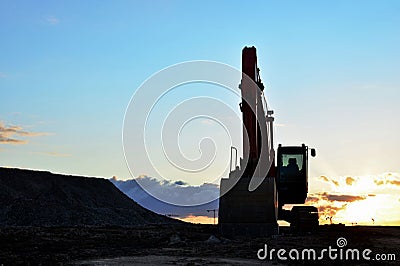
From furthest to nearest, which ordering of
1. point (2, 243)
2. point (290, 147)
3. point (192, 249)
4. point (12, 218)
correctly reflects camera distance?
point (12, 218)
point (290, 147)
point (2, 243)
point (192, 249)

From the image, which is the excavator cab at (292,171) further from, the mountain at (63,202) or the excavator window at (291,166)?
the mountain at (63,202)

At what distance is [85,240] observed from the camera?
2928 centimetres

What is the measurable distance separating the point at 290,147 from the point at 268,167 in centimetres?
300

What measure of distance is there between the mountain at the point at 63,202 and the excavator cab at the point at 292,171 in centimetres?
3180

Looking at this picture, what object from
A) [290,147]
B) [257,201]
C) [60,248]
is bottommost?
[60,248]

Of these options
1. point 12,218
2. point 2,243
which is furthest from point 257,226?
point 12,218

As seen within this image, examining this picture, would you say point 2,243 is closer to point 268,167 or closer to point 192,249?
point 192,249

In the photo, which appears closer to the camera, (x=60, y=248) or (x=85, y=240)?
(x=60, y=248)

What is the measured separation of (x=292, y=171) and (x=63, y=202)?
4059 centimetres

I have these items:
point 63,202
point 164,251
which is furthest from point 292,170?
point 63,202

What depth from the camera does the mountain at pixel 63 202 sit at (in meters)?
59.9

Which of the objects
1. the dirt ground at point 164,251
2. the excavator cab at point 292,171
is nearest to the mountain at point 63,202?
the dirt ground at point 164,251

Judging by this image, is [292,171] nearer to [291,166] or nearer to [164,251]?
[291,166]

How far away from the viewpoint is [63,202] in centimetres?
6656
